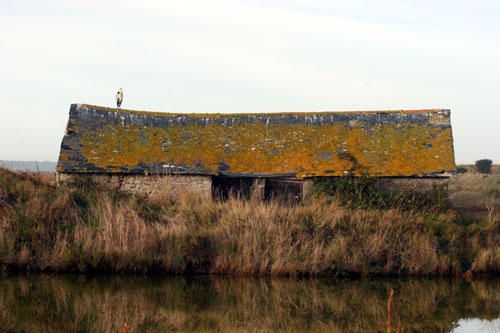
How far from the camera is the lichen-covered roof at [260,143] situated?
23125 millimetres

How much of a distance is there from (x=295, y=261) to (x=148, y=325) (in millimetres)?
5210

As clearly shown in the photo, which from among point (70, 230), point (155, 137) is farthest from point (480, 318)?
point (155, 137)

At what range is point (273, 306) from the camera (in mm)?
13383

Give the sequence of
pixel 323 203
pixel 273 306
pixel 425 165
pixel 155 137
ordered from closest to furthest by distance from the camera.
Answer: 1. pixel 273 306
2. pixel 323 203
3. pixel 425 165
4. pixel 155 137

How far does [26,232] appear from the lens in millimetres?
15898

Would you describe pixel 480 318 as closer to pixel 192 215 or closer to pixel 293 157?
pixel 192 215

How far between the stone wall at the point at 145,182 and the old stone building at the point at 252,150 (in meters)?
0.03

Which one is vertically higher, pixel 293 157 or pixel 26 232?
pixel 293 157

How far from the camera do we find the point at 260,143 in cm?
2508

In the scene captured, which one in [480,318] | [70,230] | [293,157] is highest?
[293,157]

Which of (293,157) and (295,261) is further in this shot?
(293,157)

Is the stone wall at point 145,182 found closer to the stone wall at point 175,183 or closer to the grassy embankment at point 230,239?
the stone wall at point 175,183

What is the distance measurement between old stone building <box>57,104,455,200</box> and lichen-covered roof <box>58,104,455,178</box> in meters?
0.04

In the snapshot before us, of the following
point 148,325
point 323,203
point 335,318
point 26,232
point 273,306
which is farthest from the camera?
point 323,203
